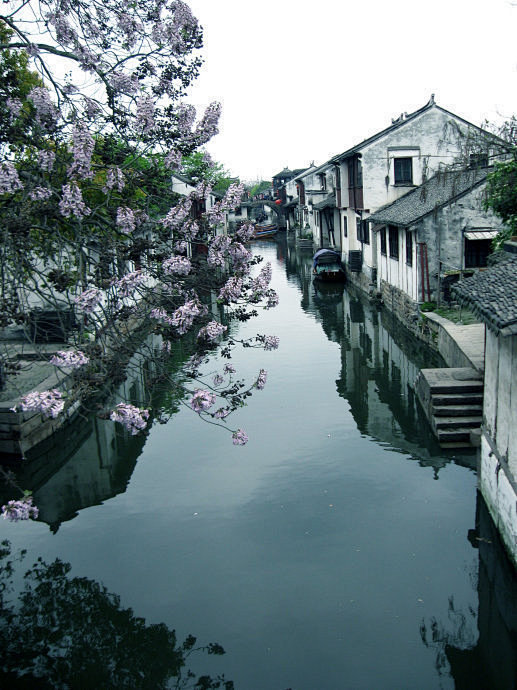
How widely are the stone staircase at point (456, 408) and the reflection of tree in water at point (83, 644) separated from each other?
287 inches

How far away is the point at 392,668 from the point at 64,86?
26.2 feet

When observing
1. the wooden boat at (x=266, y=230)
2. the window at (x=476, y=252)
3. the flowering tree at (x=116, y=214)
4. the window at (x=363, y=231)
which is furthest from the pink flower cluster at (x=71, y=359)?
the wooden boat at (x=266, y=230)

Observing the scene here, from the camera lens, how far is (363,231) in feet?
111

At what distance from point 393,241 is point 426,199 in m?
2.47

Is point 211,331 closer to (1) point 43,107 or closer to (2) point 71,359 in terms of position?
(2) point 71,359

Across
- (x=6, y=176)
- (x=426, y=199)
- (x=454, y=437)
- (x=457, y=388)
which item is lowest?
(x=454, y=437)

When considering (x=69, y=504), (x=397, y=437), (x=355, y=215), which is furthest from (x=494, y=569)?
(x=355, y=215)

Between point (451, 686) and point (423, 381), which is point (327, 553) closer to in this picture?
point (451, 686)

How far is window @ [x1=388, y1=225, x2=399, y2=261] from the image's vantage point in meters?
26.1

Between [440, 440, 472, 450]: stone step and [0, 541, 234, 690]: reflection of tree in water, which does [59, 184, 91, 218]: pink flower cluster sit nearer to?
[0, 541, 234, 690]: reflection of tree in water

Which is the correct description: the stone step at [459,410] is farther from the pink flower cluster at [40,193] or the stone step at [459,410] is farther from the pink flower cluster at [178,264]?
the pink flower cluster at [40,193]

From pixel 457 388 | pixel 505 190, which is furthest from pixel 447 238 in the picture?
pixel 457 388

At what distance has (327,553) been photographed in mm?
9695

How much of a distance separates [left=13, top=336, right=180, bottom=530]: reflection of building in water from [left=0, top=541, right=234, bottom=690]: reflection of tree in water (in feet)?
7.26
